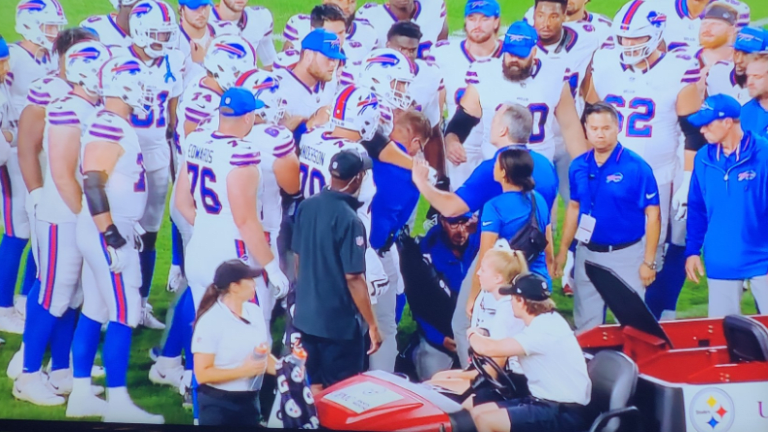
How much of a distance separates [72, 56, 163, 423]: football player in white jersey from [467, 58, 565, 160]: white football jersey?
1186 mm

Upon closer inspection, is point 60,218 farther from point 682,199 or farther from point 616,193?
point 682,199

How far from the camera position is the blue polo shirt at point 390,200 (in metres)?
2.90

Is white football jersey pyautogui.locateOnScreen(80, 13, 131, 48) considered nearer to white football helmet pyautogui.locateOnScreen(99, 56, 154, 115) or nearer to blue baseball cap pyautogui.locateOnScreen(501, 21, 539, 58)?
white football helmet pyautogui.locateOnScreen(99, 56, 154, 115)

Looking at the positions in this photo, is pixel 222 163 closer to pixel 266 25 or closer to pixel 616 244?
pixel 266 25

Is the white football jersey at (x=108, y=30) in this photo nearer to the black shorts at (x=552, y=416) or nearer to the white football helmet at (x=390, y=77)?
the white football helmet at (x=390, y=77)

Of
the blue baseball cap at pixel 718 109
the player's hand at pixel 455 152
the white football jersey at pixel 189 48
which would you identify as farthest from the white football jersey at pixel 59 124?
the blue baseball cap at pixel 718 109

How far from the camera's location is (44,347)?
10.2 ft

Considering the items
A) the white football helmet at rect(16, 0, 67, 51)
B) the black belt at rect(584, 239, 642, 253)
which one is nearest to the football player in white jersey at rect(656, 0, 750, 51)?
the black belt at rect(584, 239, 642, 253)

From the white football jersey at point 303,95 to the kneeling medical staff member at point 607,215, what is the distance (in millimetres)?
885

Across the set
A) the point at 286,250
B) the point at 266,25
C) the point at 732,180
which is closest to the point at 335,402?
the point at 286,250

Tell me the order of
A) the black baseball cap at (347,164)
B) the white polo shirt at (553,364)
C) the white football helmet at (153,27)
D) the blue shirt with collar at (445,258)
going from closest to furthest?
the white polo shirt at (553,364) < the black baseball cap at (347,164) < the blue shirt with collar at (445,258) < the white football helmet at (153,27)

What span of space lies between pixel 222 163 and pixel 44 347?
0.99 m

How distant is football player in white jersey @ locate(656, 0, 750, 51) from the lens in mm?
2881

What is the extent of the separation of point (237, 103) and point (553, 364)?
1356mm
